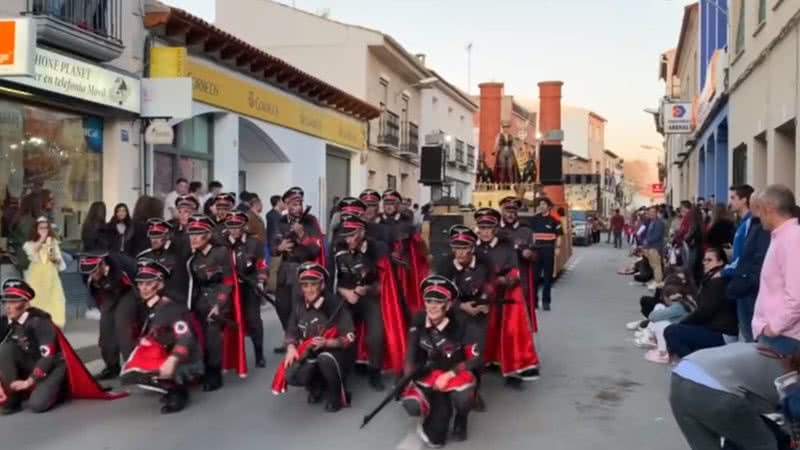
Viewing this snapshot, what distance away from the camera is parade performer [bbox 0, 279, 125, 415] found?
7000mm

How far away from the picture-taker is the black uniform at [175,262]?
800cm

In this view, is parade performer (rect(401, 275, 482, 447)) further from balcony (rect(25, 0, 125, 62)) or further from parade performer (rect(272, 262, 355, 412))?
balcony (rect(25, 0, 125, 62))

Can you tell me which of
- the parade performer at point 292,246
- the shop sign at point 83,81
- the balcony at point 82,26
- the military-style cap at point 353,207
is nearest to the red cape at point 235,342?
the parade performer at point 292,246

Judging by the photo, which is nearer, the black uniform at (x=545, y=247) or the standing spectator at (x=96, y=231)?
the standing spectator at (x=96, y=231)

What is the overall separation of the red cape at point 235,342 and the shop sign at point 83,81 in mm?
4556

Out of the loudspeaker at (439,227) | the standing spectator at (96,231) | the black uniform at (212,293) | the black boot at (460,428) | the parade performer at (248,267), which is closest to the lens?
the black boot at (460,428)

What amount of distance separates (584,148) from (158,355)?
80.4 meters

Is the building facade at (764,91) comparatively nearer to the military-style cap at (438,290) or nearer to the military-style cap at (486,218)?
the military-style cap at (486,218)

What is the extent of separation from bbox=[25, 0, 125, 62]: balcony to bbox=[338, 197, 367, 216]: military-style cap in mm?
5128

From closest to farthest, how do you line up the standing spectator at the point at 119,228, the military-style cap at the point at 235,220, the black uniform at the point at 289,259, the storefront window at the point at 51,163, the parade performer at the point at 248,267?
the parade performer at the point at 248,267 → the military-style cap at the point at 235,220 → the black uniform at the point at 289,259 → the standing spectator at the point at 119,228 → the storefront window at the point at 51,163

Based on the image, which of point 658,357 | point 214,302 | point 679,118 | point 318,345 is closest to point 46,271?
point 214,302

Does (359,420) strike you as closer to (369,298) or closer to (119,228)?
(369,298)

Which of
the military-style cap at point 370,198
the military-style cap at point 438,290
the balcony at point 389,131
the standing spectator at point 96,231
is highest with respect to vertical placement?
the balcony at point 389,131

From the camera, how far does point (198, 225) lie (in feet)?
26.2
